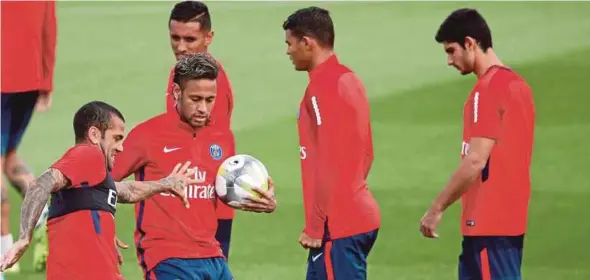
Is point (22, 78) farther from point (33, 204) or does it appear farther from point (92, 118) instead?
point (33, 204)

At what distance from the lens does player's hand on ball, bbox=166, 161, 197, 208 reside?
7.82m

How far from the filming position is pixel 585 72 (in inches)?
736

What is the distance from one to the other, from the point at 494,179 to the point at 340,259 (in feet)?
3.05

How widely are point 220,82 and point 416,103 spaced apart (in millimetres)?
8807

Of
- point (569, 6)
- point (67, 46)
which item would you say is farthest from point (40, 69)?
point (569, 6)

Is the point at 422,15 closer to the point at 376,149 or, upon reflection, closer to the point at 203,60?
the point at 376,149

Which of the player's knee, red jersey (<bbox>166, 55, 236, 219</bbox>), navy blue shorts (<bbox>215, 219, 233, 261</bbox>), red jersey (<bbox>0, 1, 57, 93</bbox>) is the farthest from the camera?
red jersey (<bbox>0, 1, 57, 93</bbox>)

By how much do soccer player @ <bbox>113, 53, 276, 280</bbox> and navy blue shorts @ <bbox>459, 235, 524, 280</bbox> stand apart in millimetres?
1111

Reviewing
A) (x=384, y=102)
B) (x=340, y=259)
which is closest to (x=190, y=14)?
(x=340, y=259)

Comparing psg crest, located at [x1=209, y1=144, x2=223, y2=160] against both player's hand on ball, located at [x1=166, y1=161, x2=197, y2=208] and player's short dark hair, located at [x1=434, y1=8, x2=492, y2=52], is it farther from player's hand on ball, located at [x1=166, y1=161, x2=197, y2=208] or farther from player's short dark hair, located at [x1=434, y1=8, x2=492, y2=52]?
player's short dark hair, located at [x1=434, y1=8, x2=492, y2=52]

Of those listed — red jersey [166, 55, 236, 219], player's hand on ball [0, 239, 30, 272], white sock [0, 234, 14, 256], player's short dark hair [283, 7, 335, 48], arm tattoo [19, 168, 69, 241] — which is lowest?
white sock [0, 234, 14, 256]

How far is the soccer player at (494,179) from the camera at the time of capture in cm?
796

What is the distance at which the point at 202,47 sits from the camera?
9461 mm

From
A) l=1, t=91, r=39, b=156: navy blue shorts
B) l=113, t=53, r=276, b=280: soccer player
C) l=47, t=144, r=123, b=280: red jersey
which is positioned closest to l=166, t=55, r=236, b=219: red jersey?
l=113, t=53, r=276, b=280: soccer player
